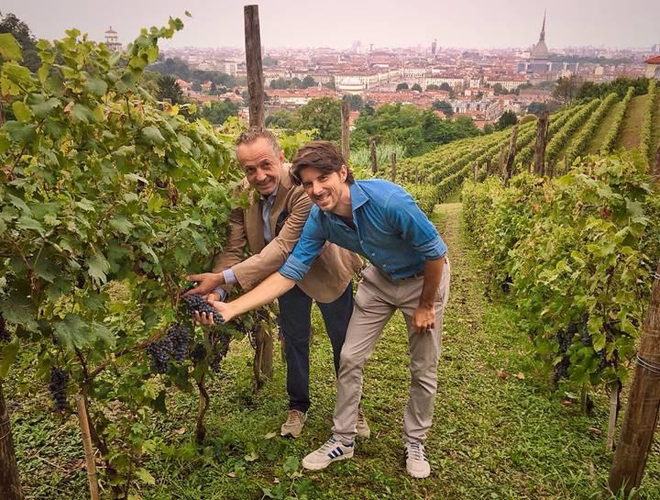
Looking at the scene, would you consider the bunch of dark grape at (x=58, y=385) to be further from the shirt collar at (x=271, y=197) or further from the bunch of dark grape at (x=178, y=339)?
the shirt collar at (x=271, y=197)

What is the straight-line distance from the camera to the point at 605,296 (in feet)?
10.9

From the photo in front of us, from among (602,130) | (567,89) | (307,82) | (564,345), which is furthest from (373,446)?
(307,82)

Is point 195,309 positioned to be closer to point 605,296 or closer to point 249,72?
point 249,72

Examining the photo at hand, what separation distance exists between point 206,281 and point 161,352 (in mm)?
439

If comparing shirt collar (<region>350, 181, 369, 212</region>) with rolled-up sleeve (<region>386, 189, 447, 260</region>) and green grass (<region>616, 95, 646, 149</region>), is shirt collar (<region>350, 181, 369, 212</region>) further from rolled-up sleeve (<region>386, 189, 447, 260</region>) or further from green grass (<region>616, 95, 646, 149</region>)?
green grass (<region>616, 95, 646, 149</region>)

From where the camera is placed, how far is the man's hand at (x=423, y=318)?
287 centimetres

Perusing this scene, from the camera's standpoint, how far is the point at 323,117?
2662 inches

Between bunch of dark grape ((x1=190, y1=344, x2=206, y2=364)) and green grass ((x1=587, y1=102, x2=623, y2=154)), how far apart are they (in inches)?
1464

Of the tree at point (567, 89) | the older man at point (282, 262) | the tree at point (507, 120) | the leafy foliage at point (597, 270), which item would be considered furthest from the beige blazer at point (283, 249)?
the tree at point (567, 89)

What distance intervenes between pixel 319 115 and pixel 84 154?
6805cm

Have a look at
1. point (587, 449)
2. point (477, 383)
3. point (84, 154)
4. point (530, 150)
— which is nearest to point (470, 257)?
point (477, 383)

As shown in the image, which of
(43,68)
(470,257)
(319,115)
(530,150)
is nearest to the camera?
(43,68)

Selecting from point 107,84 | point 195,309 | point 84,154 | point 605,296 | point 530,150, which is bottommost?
point 530,150

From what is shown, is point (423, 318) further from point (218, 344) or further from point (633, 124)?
point (633, 124)
